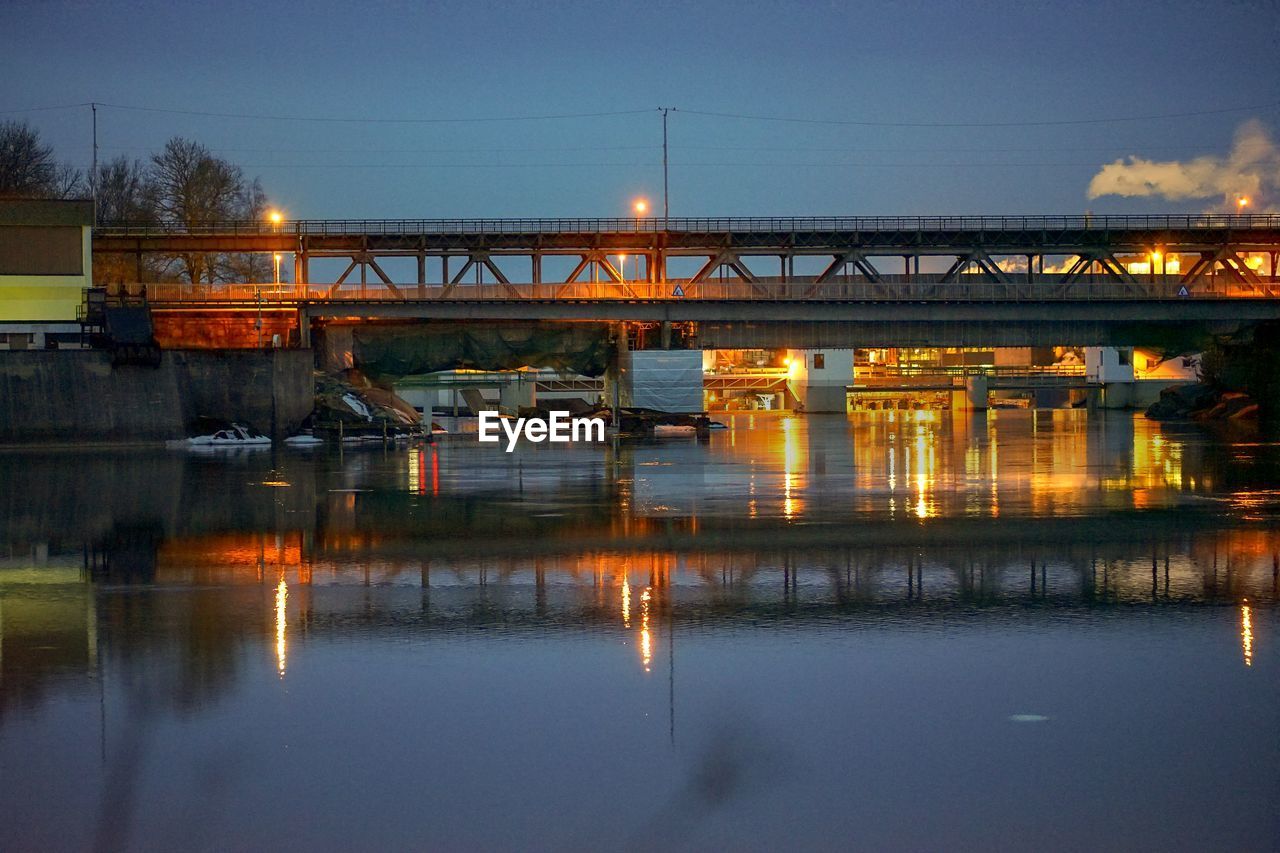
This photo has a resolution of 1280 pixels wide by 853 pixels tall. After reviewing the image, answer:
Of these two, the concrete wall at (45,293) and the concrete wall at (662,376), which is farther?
the concrete wall at (662,376)

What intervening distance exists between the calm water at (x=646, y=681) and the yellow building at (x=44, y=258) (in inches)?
1861

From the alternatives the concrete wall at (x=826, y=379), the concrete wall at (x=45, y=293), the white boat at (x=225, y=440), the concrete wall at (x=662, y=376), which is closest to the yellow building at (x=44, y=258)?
the concrete wall at (x=45, y=293)

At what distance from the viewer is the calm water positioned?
775 centimetres

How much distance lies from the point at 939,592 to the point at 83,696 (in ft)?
27.6

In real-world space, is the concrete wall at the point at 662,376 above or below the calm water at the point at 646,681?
above

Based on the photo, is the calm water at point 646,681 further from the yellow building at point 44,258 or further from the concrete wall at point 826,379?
the concrete wall at point 826,379

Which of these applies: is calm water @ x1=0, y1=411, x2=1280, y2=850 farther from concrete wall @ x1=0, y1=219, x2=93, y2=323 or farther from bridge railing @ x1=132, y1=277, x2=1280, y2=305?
bridge railing @ x1=132, y1=277, x2=1280, y2=305

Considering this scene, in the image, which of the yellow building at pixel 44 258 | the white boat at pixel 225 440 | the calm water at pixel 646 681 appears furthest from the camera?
the yellow building at pixel 44 258

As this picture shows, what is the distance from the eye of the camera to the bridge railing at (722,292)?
72688 mm

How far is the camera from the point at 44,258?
221 ft

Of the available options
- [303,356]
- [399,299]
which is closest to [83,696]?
[303,356]

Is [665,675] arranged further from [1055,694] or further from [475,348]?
[475,348]

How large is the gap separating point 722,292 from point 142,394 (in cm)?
3012

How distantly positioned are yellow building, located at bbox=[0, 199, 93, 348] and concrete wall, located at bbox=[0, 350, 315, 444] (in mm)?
7376
